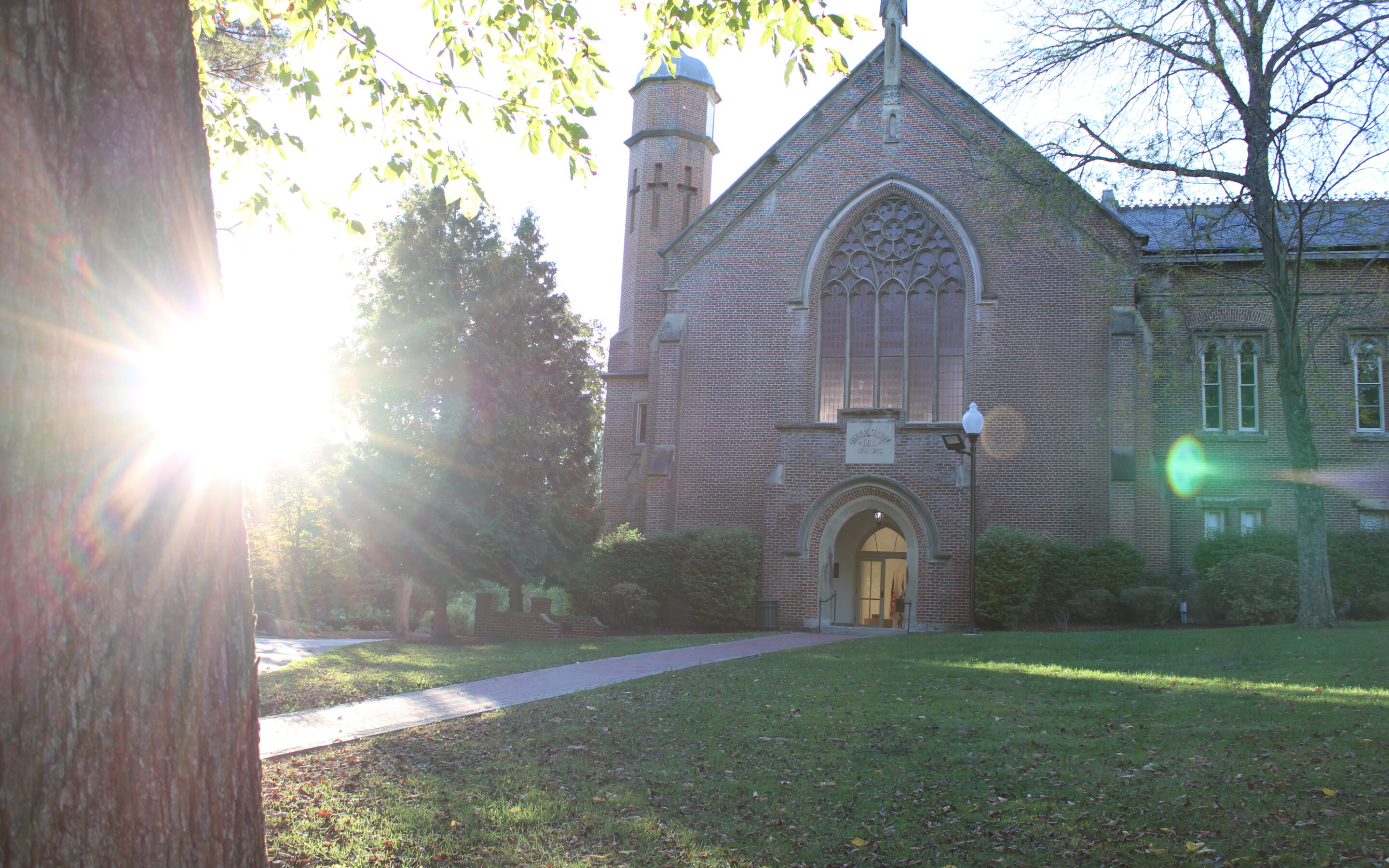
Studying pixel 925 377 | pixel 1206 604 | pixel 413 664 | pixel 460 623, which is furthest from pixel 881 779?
pixel 460 623

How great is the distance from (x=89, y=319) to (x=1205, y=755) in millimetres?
6705

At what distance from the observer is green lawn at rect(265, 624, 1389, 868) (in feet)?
16.4

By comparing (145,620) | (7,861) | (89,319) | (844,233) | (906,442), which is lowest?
(7,861)

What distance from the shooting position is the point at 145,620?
9.46 ft

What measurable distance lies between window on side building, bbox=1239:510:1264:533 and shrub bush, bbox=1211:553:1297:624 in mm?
4720

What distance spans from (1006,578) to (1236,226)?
7.55 m

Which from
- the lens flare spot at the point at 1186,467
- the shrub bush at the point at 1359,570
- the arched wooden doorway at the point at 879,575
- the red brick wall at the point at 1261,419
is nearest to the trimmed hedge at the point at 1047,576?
the red brick wall at the point at 1261,419

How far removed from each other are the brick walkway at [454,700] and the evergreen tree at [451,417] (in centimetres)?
806

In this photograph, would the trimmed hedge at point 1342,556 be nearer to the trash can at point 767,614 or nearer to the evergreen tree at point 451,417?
the trash can at point 767,614

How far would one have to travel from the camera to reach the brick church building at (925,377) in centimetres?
2211

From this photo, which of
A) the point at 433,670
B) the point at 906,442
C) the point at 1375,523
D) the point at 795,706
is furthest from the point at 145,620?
the point at 1375,523

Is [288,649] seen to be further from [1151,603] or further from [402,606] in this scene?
[1151,603]

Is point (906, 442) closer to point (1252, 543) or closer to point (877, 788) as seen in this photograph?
point (1252, 543)

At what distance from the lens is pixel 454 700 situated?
10.3m
